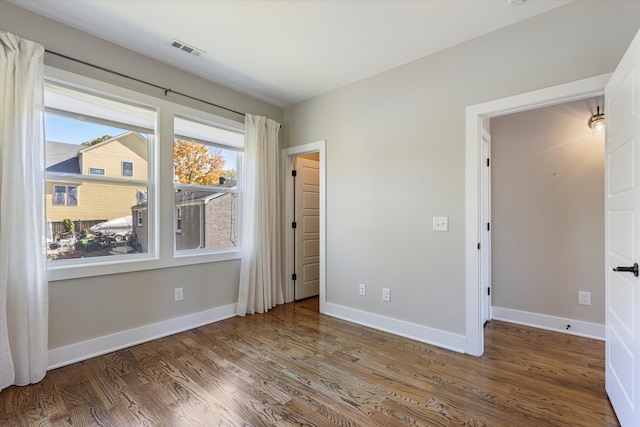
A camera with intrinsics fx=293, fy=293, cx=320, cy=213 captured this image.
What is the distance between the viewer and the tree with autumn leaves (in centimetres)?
316

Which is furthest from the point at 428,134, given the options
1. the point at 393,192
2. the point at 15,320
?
the point at 15,320

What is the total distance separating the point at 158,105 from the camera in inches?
113

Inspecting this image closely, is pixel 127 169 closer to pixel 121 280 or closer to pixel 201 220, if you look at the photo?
pixel 201 220

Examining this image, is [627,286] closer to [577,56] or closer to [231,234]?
[577,56]

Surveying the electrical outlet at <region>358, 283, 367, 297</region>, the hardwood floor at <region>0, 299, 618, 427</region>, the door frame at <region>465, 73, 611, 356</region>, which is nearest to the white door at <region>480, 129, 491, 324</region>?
the hardwood floor at <region>0, 299, 618, 427</region>

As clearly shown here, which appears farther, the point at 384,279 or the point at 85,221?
the point at 384,279

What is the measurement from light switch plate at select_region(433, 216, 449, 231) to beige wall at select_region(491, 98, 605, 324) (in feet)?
3.80

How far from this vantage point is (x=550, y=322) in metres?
3.08

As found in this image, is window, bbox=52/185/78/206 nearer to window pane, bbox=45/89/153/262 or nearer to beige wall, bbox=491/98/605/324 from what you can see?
window pane, bbox=45/89/153/262

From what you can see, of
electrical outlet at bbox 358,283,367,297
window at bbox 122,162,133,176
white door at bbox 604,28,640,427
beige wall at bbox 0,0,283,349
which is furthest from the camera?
electrical outlet at bbox 358,283,367,297

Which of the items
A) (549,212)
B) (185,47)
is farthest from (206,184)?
(549,212)

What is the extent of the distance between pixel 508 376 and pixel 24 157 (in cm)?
383

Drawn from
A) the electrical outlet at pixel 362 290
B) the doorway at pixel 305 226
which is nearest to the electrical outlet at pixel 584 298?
the electrical outlet at pixel 362 290

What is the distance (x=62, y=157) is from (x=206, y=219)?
1391mm
